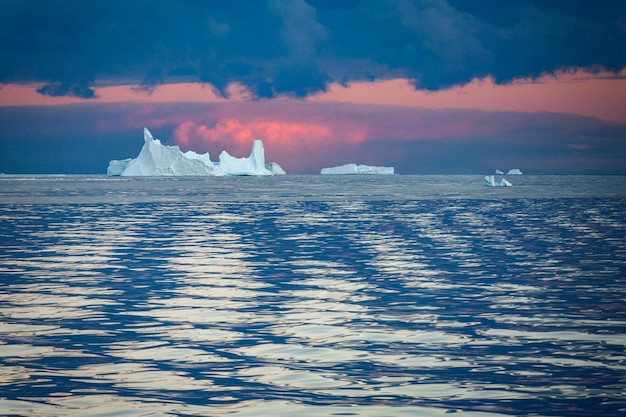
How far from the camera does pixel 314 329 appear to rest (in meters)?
14.0

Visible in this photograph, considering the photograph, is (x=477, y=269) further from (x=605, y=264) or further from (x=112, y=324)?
(x=112, y=324)

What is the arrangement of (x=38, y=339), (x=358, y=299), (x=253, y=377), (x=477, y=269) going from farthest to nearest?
1. (x=477, y=269)
2. (x=358, y=299)
3. (x=38, y=339)
4. (x=253, y=377)

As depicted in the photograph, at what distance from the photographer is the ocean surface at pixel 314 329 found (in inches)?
384

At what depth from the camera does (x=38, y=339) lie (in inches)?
523

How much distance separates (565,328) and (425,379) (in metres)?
4.32

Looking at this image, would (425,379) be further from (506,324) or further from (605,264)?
(605,264)

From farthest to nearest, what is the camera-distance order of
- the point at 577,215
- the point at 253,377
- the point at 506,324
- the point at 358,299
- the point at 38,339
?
the point at 577,215
the point at 358,299
the point at 506,324
the point at 38,339
the point at 253,377

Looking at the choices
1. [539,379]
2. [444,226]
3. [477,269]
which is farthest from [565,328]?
[444,226]

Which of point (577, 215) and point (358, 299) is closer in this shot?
point (358, 299)

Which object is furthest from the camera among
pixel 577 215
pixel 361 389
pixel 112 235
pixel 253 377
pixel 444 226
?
pixel 577 215

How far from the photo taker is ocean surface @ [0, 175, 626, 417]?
9.76m

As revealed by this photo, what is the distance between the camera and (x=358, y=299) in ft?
57.2

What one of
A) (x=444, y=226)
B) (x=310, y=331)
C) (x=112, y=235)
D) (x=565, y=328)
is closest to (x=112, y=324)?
(x=310, y=331)

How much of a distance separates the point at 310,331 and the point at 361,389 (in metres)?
3.82
